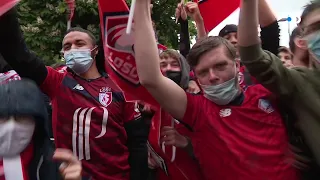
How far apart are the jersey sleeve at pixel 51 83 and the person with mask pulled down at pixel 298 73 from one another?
158 centimetres

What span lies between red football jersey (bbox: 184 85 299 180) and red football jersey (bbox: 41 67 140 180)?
114 cm

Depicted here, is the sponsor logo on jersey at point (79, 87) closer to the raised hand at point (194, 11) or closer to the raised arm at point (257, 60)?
the raised hand at point (194, 11)

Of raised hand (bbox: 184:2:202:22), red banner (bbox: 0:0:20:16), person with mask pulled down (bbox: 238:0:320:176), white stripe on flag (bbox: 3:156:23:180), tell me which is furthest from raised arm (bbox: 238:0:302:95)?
raised hand (bbox: 184:2:202:22)

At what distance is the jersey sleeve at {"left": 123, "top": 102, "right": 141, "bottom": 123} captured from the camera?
3612 mm

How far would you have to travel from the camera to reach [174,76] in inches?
137

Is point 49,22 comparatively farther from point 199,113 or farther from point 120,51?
point 199,113

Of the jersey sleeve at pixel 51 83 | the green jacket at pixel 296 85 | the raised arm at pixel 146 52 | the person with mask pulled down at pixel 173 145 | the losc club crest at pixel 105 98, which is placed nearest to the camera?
the green jacket at pixel 296 85

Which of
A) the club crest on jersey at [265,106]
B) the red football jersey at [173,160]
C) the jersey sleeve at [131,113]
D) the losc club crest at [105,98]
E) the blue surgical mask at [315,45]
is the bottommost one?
the red football jersey at [173,160]

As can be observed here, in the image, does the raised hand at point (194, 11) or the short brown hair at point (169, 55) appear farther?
the raised hand at point (194, 11)

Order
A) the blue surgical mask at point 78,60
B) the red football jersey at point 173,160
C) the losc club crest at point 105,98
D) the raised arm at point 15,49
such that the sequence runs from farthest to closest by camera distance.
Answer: the blue surgical mask at point 78,60
the losc club crest at point 105,98
the red football jersey at point 173,160
the raised arm at point 15,49

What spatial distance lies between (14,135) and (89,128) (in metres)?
0.94

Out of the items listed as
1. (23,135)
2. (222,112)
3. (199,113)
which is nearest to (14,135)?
(23,135)

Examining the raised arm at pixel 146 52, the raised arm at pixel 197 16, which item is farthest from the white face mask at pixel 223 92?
the raised arm at pixel 197 16

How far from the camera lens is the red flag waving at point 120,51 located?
278 cm
